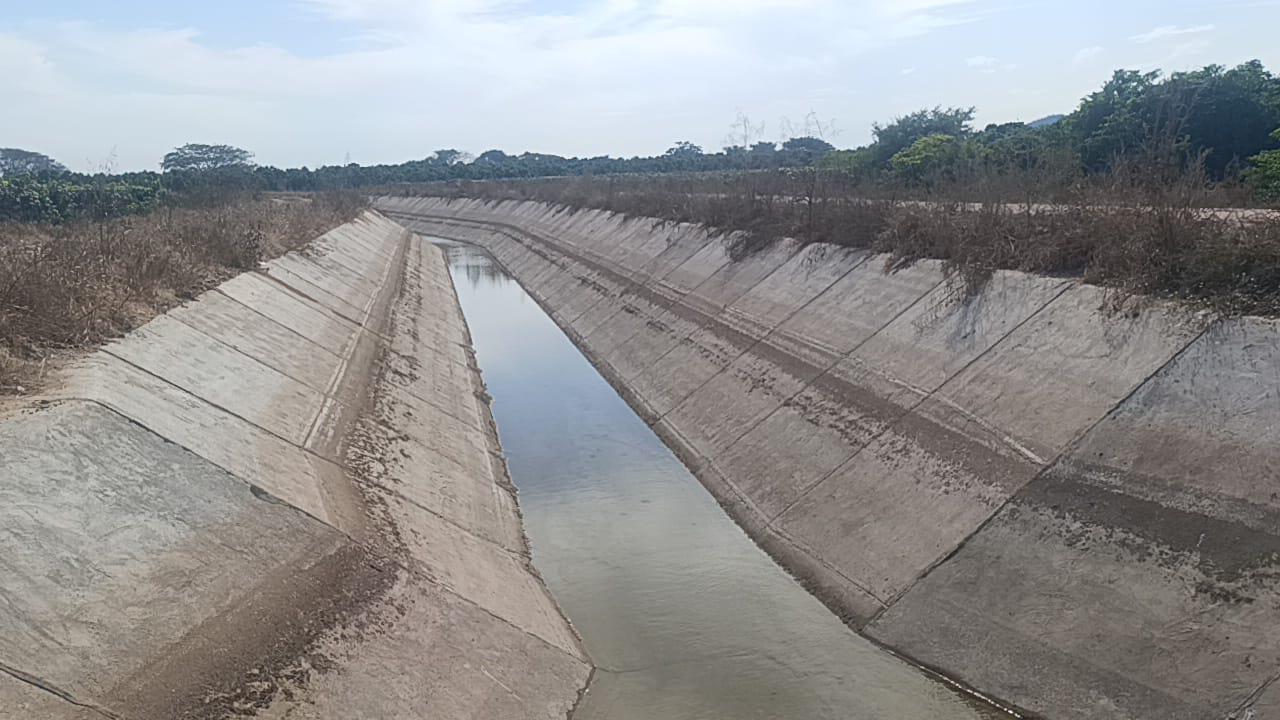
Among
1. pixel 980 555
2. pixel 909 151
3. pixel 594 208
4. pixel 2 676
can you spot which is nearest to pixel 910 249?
pixel 980 555

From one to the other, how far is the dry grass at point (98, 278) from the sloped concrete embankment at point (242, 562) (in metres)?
0.49

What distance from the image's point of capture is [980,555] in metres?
9.37

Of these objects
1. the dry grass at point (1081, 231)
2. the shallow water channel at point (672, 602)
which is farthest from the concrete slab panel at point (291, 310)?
the dry grass at point (1081, 231)

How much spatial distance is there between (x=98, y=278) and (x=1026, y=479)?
1283 centimetres

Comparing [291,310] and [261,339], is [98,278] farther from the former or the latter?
[291,310]

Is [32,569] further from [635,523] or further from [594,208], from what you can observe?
[594,208]

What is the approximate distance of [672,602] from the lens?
10.5 meters

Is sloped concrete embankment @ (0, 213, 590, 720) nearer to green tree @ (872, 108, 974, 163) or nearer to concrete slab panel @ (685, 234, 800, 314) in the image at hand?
concrete slab panel @ (685, 234, 800, 314)

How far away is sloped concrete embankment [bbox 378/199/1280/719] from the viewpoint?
24.3 feet

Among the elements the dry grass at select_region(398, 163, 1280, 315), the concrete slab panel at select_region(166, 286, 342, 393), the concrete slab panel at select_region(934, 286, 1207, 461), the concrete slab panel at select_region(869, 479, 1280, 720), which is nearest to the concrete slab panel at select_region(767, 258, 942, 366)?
the dry grass at select_region(398, 163, 1280, 315)

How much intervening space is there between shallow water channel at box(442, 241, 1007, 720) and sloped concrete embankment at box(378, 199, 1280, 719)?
41 cm

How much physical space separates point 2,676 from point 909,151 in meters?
31.1

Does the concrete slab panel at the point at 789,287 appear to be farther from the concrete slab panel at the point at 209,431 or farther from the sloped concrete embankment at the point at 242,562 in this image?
the concrete slab panel at the point at 209,431

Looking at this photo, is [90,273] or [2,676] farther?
[90,273]
